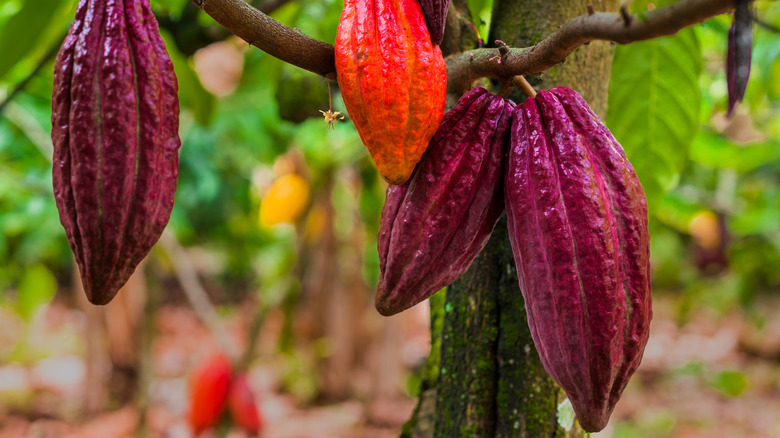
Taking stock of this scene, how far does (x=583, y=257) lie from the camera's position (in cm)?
57

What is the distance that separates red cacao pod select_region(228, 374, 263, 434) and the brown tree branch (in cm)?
197

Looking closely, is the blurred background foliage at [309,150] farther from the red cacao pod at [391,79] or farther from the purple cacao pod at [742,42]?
the red cacao pod at [391,79]

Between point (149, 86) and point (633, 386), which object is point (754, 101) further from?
point (633, 386)

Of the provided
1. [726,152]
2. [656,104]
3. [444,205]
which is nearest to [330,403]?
[726,152]

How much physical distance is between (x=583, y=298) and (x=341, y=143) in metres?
2.53

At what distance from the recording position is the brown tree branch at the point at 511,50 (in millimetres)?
430

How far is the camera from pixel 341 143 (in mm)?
→ 3018

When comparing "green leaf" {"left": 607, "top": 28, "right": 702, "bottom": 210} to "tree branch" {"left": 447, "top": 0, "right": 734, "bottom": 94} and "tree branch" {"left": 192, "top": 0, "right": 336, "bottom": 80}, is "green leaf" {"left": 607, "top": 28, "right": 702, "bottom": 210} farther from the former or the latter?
"tree branch" {"left": 192, "top": 0, "right": 336, "bottom": 80}

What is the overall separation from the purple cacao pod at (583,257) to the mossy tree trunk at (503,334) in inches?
8.4

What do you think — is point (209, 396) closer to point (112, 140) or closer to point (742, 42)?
point (112, 140)

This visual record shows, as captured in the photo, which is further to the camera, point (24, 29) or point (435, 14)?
point (24, 29)

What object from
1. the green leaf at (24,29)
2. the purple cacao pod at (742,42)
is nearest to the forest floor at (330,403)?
the green leaf at (24,29)

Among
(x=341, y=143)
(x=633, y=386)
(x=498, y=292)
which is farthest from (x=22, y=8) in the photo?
(x=633, y=386)

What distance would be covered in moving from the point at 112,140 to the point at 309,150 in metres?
2.31
